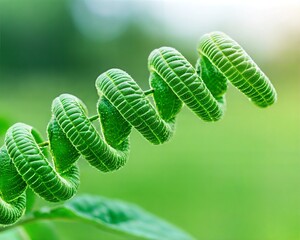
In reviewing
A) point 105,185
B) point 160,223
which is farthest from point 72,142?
point 105,185

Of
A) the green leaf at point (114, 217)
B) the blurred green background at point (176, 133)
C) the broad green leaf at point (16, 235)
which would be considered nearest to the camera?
the green leaf at point (114, 217)

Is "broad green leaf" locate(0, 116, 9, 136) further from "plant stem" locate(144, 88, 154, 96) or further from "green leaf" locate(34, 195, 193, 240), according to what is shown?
"plant stem" locate(144, 88, 154, 96)

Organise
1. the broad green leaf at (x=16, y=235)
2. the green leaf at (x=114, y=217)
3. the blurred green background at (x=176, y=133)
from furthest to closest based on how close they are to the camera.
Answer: the blurred green background at (x=176, y=133)
the broad green leaf at (x=16, y=235)
the green leaf at (x=114, y=217)

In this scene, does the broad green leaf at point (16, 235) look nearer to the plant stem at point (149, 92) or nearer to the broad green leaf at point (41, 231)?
the broad green leaf at point (41, 231)

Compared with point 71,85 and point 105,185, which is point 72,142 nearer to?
point 105,185

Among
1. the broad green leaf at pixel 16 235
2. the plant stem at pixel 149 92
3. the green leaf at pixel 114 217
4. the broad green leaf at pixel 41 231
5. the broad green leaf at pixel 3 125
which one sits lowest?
the broad green leaf at pixel 16 235

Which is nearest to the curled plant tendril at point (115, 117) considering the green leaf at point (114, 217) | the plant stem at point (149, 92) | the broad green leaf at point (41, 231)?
the plant stem at point (149, 92)

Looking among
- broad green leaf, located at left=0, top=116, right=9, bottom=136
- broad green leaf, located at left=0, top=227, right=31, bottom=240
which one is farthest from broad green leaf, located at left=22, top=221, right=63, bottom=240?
broad green leaf, located at left=0, top=116, right=9, bottom=136

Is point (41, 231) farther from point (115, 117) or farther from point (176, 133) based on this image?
point (176, 133)
